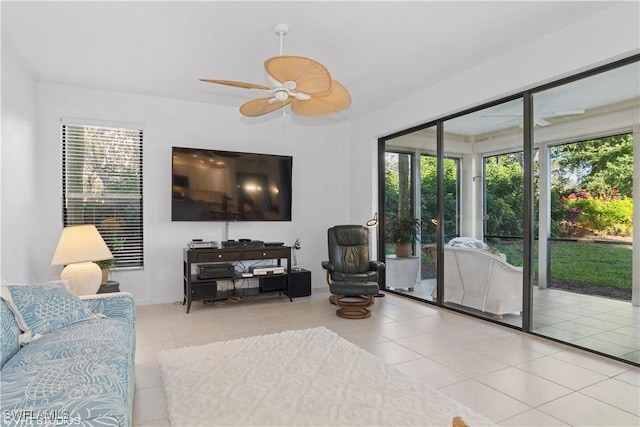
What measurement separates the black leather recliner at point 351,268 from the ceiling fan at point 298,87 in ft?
6.66

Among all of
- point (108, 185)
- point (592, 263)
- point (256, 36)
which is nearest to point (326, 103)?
point (256, 36)

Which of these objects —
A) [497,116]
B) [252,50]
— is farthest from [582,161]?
[252,50]

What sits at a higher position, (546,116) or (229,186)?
(546,116)

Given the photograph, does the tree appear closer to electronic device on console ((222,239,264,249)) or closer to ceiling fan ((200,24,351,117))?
ceiling fan ((200,24,351,117))

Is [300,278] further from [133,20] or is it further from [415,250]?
[133,20]

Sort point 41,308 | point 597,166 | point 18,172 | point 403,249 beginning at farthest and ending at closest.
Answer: point 403,249 → point 18,172 → point 597,166 → point 41,308

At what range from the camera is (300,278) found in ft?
16.9

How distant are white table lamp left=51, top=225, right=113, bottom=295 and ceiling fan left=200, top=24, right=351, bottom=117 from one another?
72.3 inches

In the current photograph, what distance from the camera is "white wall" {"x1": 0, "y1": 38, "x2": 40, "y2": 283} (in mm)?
3006

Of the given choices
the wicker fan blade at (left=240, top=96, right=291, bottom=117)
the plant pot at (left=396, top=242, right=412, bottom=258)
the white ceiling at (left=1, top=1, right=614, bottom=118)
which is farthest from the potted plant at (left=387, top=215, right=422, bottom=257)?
the wicker fan blade at (left=240, top=96, right=291, bottom=117)

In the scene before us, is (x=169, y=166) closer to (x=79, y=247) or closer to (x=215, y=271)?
(x=215, y=271)

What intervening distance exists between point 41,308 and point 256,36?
2.54 m

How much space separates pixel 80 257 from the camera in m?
3.32

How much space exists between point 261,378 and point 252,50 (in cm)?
280
